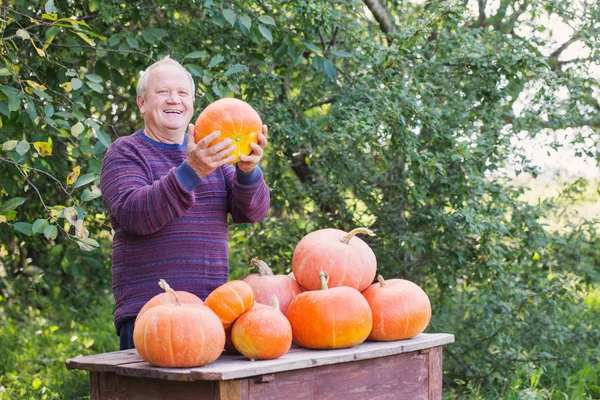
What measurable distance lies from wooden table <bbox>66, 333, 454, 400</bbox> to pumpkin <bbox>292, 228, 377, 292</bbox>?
21 cm

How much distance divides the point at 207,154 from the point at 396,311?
0.75 metres

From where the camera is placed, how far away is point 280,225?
478 cm

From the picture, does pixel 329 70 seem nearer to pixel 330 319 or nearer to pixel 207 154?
pixel 207 154

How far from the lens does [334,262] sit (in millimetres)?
2422

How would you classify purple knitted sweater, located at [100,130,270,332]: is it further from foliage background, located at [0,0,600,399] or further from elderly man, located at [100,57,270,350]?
foliage background, located at [0,0,600,399]

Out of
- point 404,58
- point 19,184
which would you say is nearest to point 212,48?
point 404,58

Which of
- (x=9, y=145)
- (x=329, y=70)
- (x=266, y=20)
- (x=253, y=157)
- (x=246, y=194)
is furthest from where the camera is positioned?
(x=329, y=70)

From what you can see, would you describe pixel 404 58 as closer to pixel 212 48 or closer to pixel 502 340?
pixel 212 48

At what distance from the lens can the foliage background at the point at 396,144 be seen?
395cm

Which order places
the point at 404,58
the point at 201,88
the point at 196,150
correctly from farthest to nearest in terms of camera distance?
1. the point at 404,58
2. the point at 201,88
3. the point at 196,150

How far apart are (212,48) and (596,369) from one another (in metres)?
2.99

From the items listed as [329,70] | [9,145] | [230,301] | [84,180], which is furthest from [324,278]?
[329,70]

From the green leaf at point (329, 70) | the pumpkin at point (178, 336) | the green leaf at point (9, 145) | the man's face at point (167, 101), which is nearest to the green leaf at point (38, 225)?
the green leaf at point (9, 145)

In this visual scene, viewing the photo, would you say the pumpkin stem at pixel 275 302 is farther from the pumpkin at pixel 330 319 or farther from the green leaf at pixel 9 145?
the green leaf at pixel 9 145
